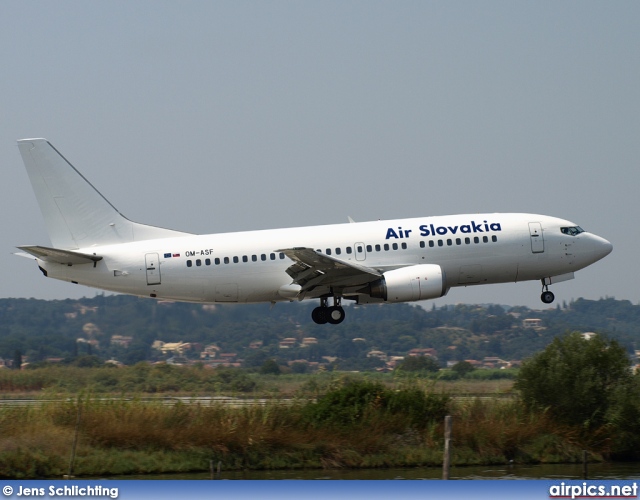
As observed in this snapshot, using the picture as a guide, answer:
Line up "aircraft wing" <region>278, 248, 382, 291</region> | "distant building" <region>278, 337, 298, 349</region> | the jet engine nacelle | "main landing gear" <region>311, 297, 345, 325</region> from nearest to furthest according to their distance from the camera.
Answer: "aircraft wing" <region>278, 248, 382, 291</region>, the jet engine nacelle, "main landing gear" <region>311, 297, 345, 325</region>, "distant building" <region>278, 337, 298, 349</region>

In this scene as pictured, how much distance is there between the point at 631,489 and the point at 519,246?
2038 cm

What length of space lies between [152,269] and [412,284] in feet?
35.5

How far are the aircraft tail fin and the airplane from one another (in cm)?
4

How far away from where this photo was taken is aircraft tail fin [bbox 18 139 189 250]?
1857 inches

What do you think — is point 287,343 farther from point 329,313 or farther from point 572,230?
point 572,230

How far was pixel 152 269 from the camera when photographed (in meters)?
45.9

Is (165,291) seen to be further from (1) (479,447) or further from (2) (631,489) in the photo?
(2) (631,489)

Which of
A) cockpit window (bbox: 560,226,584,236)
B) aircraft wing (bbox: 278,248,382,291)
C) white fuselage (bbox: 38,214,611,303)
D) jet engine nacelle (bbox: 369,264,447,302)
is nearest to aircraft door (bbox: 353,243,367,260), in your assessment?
white fuselage (bbox: 38,214,611,303)

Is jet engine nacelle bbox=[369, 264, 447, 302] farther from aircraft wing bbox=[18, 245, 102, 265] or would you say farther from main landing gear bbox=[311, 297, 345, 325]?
aircraft wing bbox=[18, 245, 102, 265]

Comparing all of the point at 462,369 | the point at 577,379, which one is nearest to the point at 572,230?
the point at 577,379

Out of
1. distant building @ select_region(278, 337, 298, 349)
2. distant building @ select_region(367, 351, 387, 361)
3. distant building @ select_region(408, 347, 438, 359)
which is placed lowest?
distant building @ select_region(367, 351, 387, 361)

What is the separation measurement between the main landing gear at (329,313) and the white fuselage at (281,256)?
23.8 inches

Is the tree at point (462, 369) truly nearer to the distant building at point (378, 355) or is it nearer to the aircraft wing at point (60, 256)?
the distant building at point (378, 355)

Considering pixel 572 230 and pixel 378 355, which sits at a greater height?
pixel 572 230
